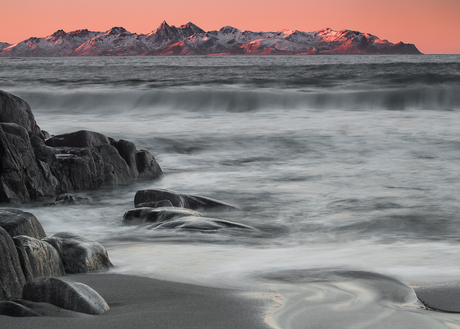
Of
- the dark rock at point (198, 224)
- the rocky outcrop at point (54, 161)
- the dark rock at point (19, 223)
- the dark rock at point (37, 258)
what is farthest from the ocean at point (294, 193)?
the dark rock at point (19, 223)

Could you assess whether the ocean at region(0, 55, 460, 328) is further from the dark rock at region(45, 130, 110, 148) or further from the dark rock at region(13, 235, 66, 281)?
the dark rock at region(45, 130, 110, 148)

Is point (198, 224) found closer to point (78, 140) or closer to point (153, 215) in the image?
point (153, 215)

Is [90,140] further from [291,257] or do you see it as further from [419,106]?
[419,106]

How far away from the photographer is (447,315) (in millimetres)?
2096

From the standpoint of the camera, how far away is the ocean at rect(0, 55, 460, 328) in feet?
9.53

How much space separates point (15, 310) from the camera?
6.36 ft

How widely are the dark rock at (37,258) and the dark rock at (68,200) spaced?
243 cm

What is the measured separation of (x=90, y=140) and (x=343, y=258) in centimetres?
405

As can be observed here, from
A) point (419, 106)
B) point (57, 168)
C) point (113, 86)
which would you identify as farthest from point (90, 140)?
point (113, 86)

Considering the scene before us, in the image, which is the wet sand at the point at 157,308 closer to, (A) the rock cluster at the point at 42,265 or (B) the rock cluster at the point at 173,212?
(A) the rock cluster at the point at 42,265

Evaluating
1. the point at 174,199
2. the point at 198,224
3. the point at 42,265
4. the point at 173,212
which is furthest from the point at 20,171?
the point at 42,265

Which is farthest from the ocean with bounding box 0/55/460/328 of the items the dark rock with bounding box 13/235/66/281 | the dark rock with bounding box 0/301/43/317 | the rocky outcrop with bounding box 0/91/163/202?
the dark rock with bounding box 0/301/43/317

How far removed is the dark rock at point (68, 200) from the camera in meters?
4.95

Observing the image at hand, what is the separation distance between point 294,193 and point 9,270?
13.1 ft
